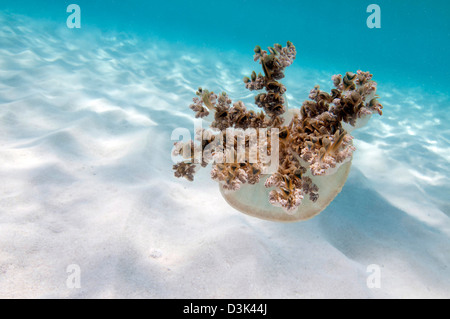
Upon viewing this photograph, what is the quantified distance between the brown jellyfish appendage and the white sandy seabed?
823 mm

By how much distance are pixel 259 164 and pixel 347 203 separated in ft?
9.39

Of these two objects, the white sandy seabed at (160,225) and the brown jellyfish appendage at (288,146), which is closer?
the brown jellyfish appendage at (288,146)

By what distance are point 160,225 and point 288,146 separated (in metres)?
2.04

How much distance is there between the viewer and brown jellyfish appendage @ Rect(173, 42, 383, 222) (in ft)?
7.69

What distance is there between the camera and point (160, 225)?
3.38 meters

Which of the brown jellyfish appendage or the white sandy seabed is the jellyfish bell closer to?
the brown jellyfish appendage

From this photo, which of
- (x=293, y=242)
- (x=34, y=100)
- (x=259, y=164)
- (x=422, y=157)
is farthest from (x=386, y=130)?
(x=34, y=100)

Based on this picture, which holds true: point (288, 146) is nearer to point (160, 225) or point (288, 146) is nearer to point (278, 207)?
point (278, 207)

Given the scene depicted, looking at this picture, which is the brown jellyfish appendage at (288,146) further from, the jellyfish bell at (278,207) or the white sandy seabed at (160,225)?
the white sandy seabed at (160,225)

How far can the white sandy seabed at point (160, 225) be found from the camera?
8.71 ft

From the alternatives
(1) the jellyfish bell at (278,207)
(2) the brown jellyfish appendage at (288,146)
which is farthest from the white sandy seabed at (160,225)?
(2) the brown jellyfish appendage at (288,146)

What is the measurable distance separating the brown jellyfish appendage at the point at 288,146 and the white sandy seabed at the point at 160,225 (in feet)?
2.70

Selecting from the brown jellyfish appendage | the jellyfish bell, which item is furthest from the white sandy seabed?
the brown jellyfish appendage

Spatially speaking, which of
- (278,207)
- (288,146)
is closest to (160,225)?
(278,207)
